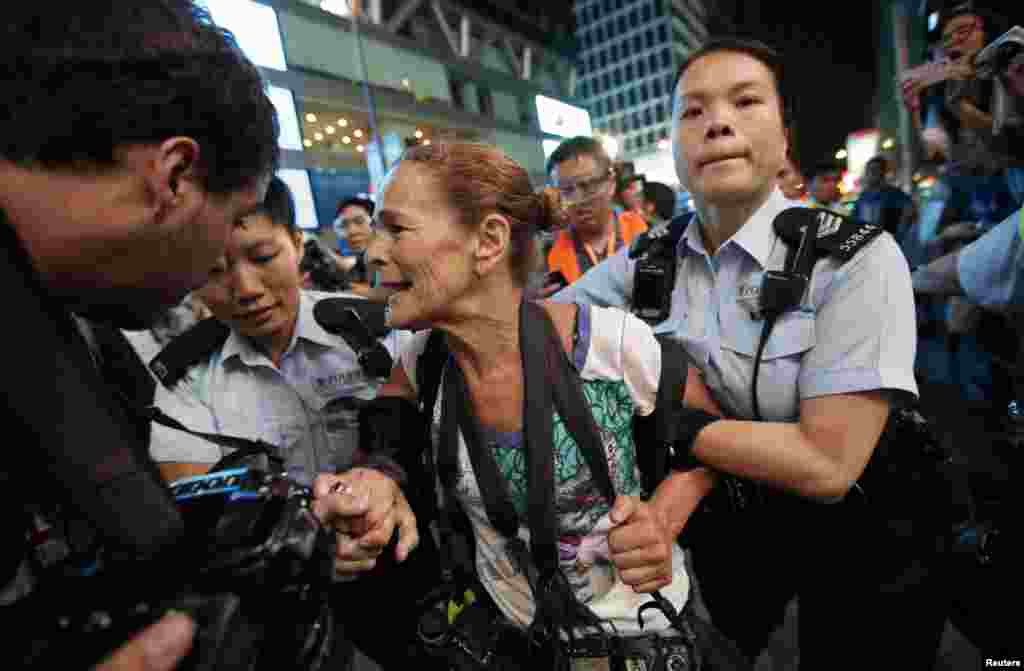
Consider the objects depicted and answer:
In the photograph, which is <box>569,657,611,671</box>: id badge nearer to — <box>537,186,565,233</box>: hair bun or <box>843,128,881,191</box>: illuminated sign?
<box>537,186,565,233</box>: hair bun

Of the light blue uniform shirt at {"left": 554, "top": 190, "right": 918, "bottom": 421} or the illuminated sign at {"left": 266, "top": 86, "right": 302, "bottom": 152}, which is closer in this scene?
the light blue uniform shirt at {"left": 554, "top": 190, "right": 918, "bottom": 421}

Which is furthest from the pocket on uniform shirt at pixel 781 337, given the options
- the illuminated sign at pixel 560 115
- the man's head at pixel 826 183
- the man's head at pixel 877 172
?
the illuminated sign at pixel 560 115

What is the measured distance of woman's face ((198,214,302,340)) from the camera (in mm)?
1638

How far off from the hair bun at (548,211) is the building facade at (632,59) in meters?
52.4

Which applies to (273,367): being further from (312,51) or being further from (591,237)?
(312,51)

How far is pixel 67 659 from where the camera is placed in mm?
496

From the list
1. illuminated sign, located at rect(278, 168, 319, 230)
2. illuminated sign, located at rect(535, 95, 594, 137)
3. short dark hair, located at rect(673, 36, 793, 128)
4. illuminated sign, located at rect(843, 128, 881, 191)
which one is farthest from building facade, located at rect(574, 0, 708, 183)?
short dark hair, located at rect(673, 36, 793, 128)

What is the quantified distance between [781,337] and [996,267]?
3.04ft

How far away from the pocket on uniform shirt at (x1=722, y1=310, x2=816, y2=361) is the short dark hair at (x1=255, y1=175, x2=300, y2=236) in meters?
1.53

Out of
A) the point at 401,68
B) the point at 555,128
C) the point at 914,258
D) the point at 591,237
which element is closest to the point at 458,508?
the point at 591,237

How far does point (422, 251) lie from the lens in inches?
48.8

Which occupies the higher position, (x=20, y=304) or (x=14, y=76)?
(x=14, y=76)

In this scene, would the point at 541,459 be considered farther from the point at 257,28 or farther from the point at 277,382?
the point at 257,28

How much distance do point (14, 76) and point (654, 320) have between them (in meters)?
1.44
